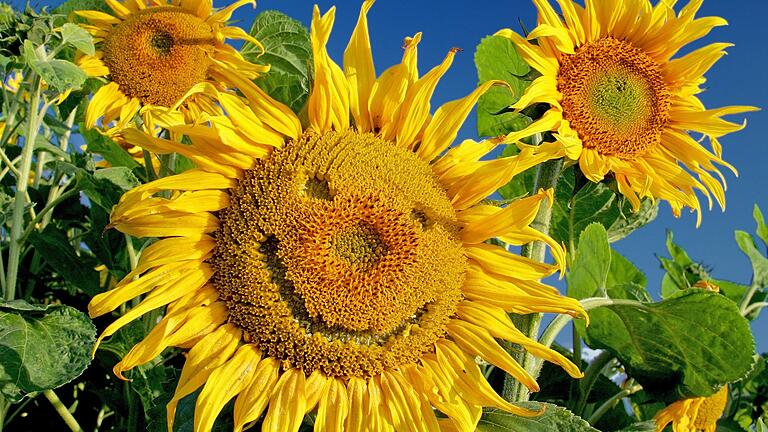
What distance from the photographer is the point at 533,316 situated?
211 centimetres

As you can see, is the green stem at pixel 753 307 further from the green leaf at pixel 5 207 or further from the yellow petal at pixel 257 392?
the green leaf at pixel 5 207

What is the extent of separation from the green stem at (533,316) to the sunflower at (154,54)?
1230 millimetres

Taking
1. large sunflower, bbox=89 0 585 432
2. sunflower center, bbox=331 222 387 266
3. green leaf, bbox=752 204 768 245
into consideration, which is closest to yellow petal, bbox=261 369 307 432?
large sunflower, bbox=89 0 585 432

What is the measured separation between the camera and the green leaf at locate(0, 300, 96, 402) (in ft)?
6.34

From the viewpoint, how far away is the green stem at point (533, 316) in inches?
83.0

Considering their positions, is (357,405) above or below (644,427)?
above

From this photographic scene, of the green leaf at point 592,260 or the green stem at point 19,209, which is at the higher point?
the green leaf at point 592,260

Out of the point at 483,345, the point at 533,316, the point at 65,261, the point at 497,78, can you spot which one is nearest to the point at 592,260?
the point at 533,316

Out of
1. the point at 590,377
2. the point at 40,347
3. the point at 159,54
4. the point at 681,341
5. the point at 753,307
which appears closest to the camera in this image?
the point at 40,347

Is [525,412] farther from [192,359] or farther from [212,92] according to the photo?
[212,92]

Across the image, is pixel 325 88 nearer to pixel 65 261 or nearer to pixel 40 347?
pixel 40 347

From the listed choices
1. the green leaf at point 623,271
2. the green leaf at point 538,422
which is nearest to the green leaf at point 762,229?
the green leaf at point 623,271

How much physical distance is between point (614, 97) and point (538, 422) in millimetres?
981

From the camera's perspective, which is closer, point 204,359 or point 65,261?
point 204,359
